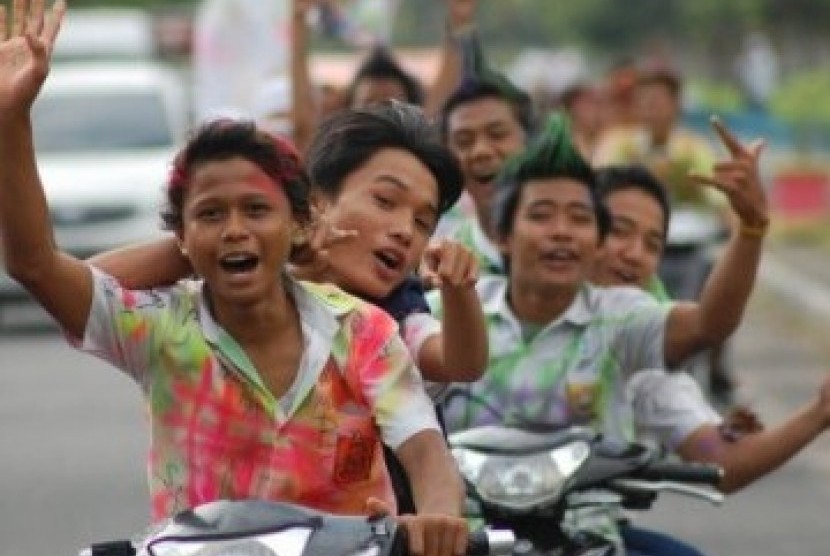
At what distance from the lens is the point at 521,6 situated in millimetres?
95375

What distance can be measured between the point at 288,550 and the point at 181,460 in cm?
55

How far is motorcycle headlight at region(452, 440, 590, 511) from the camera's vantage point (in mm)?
6395

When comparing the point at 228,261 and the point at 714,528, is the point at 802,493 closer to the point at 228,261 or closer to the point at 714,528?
the point at 714,528

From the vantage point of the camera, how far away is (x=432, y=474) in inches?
212

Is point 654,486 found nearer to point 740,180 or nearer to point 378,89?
point 740,180

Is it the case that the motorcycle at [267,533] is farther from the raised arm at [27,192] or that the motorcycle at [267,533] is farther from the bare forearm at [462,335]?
the bare forearm at [462,335]

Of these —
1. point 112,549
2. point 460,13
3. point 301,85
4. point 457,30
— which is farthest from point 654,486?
point 301,85

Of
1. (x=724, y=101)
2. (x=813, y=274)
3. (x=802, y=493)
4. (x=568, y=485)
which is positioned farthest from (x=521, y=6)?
(x=568, y=485)

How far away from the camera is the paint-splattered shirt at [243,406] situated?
5363 mm

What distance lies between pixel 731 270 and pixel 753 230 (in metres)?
0.13

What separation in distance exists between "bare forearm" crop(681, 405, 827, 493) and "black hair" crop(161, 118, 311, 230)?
175cm

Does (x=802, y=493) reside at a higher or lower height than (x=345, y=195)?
lower

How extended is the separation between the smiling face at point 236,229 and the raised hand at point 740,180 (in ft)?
5.89

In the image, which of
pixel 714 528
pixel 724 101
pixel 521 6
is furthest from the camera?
pixel 521 6
